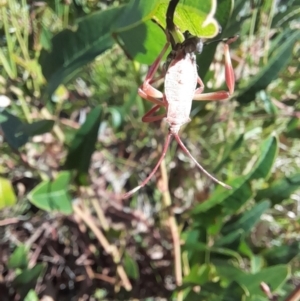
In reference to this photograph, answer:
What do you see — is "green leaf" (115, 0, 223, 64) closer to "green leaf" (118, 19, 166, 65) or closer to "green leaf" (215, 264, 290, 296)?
"green leaf" (118, 19, 166, 65)

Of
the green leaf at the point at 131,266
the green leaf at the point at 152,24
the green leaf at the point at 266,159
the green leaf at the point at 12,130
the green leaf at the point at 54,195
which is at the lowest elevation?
the green leaf at the point at 131,266

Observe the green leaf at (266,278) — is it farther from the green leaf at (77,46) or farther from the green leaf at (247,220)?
the green leaf at (77,46)

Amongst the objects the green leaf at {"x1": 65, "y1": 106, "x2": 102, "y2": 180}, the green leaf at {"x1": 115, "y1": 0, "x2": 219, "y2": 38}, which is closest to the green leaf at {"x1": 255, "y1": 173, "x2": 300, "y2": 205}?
the green leaf at {"x1": 65, "y1": 106, "x2": 102, "y2": 180}

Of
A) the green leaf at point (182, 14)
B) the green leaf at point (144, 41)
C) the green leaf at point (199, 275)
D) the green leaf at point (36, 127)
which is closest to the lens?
the green leaf at point (182, 14)

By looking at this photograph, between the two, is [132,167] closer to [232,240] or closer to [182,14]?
[232,240]

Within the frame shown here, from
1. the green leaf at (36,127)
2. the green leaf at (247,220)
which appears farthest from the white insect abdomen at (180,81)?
the green leaf at (247,220)

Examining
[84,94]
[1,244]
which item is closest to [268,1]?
[84,94]
